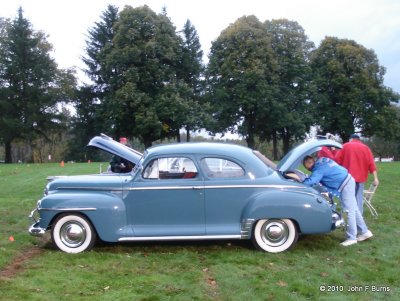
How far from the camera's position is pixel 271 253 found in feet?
23.4

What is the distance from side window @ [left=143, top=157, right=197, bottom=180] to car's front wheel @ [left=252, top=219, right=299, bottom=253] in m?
1.31

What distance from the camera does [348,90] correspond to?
4422 centimetres

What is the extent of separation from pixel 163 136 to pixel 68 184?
3434cm

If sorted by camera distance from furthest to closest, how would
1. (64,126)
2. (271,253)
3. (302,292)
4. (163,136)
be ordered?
(64,126)
(163,136)
(271,253)
(302,292)

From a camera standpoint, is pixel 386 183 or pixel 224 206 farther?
pixel 386 183

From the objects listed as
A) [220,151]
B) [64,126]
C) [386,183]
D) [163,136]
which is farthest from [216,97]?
[220,151]

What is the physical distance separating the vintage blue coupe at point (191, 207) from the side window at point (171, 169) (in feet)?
0.05

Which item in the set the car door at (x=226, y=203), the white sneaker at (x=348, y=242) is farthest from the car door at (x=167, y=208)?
the white sneaker at (x=348, y=242)

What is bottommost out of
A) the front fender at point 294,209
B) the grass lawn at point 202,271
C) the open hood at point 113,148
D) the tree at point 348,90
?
the grass lawn at point 202,271

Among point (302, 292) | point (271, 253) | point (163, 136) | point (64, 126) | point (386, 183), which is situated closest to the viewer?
point (302, 292)

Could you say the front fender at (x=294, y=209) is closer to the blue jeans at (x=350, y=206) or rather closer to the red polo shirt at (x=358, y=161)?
the blue jeans at (x=350, y=206)

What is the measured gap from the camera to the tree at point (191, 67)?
4112cm

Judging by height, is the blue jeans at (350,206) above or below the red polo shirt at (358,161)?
below

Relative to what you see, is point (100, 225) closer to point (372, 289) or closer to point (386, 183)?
point (372, 289)
